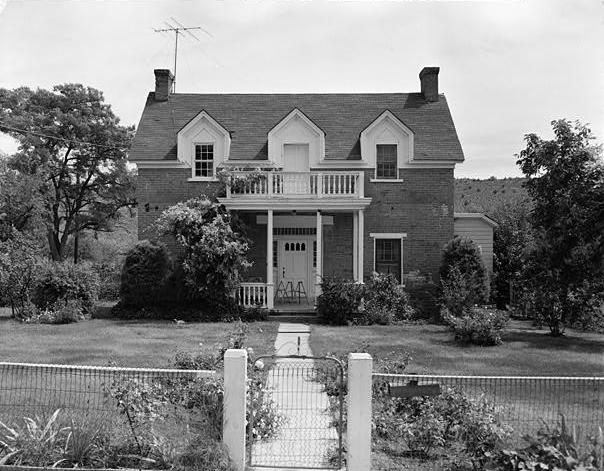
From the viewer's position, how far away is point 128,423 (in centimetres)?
639

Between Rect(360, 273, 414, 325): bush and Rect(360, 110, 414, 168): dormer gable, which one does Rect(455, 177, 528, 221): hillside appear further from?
Rect(360, 273, 414, 325): bush

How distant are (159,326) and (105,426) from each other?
12268 millimetres

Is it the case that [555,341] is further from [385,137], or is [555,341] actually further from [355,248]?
[385,137]

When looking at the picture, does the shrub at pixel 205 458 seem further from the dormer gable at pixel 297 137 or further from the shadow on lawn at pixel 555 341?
the dormer gable at pixel 297 137

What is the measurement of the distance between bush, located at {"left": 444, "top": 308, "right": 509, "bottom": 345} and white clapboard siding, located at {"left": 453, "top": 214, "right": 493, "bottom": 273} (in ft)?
31.3

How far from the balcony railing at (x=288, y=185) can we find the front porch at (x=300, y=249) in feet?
2.59

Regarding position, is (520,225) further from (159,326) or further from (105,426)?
(105,426)

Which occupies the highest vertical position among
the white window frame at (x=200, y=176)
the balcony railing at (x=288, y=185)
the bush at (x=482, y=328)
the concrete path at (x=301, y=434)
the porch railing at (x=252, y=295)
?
the white window frame at (x=200, y=176)

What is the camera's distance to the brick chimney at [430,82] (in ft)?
82.4

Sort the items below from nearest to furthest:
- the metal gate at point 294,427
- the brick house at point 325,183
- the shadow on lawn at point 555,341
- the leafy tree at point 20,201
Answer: the metal gate at point 294,427 < the shadow on lawn at point 555,341 < the brick house at point 325,183 < the leafy tree at point 20,201

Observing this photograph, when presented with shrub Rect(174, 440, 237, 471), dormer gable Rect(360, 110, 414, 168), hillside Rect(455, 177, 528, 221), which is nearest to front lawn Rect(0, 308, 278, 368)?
shrub Rect(174, 440, 237, 471)

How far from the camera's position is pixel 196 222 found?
66.5 feet

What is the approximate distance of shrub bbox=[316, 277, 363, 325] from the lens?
19406 millimetres

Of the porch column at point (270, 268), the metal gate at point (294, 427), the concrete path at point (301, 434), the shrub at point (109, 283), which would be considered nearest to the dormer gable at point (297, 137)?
the porch column at point (270, 268)
